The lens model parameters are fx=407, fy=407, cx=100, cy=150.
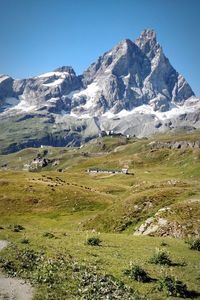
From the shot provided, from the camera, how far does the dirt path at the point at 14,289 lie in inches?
885

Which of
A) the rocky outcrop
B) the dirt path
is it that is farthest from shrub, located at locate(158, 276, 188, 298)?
the rocky outcrop

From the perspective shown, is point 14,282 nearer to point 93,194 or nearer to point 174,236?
point 174,236

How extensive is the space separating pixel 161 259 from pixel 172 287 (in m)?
5.99

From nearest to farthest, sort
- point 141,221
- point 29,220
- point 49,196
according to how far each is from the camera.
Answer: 1. point 141,221
2. point 29,220
3. point 49,196

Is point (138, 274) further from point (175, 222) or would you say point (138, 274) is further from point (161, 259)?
point (175, 222)

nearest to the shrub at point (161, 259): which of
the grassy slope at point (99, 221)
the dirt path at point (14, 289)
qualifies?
the grassy slope at point (99, 221)

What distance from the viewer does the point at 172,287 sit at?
24875mm

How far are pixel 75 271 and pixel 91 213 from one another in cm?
5199

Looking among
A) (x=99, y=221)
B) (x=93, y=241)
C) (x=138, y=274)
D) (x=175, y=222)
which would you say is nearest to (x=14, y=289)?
(x=138, y=274)

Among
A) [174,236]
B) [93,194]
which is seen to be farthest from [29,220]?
[174,236]

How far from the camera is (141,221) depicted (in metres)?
52.5

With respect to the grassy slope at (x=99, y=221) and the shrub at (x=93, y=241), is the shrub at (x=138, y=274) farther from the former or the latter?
the shrub at (x=93, y=241)

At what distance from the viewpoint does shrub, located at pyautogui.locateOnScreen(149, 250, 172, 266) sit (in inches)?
1212

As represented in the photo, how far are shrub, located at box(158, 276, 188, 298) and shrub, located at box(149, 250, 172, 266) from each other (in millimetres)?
4972
